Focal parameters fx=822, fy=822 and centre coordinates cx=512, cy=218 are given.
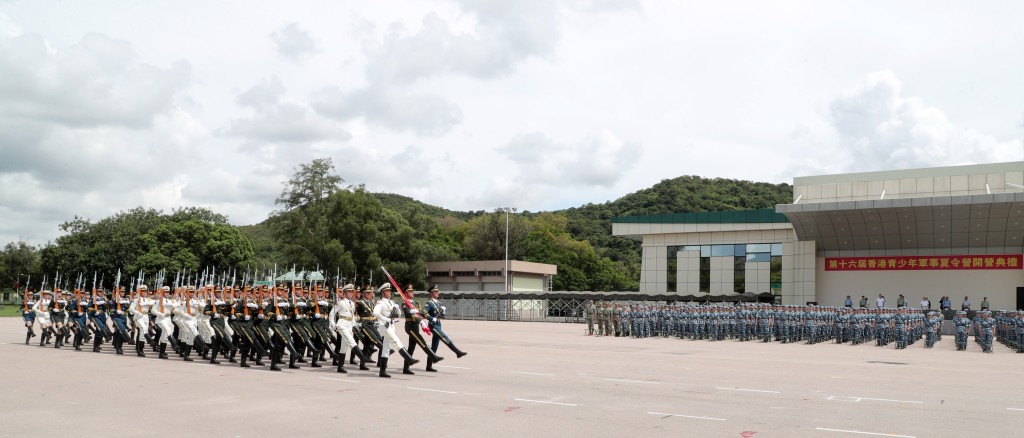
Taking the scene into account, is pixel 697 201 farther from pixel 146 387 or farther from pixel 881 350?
pixel 146 387

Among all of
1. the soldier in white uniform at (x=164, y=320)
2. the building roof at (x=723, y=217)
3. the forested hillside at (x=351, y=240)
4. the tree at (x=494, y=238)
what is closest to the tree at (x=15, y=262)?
the forested hillside at (x=351, y=240)

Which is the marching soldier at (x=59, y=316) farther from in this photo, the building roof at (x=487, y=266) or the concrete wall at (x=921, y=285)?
the building roof at (x=487, y=266)

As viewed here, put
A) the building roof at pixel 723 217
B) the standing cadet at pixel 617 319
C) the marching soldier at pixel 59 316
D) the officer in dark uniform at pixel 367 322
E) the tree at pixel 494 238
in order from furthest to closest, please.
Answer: the tree at pixel 494 238 < the building roof at pixel 723 217 < the standing cadet at pixel 617 319 < the marching soldier at pixel 59 316 < the officer in dark uniform at pixel 367 322

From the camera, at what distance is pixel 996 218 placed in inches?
1426

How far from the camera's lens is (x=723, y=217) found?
45875 millimetres

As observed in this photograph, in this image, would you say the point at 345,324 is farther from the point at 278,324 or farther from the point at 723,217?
the point at 723,217

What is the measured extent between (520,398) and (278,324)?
6368 mm

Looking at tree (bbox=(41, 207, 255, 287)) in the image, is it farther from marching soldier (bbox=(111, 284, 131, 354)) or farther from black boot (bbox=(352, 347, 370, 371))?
black boot (bbox=(352, 347, 370, 371))

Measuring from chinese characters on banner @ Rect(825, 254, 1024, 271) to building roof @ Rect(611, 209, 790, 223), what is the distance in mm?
3594

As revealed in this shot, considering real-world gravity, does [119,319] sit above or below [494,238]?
below

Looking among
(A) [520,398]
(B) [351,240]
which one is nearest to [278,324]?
(A) [520,398]

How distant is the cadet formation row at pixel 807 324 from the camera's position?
25656 mm

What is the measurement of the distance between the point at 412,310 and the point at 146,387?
14.2 feet

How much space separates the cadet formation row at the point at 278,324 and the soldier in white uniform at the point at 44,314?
2.01 metres
